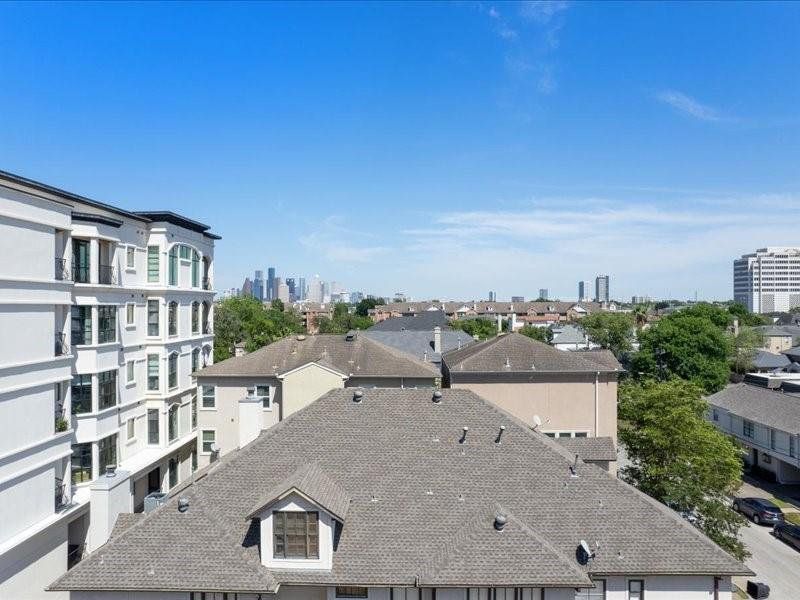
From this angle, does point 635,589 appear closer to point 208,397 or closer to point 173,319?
point 208,397

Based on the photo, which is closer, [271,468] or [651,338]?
[271,468]

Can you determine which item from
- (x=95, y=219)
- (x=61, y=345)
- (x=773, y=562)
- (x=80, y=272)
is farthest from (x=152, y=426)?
(x=773, y=562)

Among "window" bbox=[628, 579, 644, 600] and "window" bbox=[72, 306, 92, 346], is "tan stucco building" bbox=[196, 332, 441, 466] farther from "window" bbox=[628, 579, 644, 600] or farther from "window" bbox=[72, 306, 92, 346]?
"window" bbox=[628, 579, 644, 600]

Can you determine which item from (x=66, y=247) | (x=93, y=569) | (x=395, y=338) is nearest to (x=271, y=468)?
(x=93, y=569)

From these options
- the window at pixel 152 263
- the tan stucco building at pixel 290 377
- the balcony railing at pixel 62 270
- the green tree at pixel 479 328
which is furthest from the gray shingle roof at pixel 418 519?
the green tree at pixel 479 328

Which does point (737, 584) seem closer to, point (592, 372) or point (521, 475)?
point (592, 372)

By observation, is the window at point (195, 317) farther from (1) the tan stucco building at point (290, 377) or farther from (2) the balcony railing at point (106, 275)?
(2) the balcony railing at point (106, 275)
